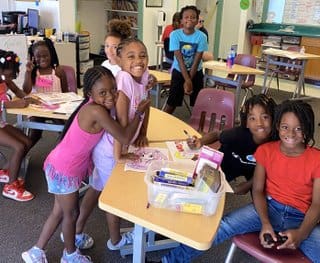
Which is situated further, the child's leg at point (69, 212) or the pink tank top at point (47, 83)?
the pink tank top at point (47, 83)

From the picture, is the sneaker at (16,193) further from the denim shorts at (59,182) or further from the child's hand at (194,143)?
the child's hand at (194,143)

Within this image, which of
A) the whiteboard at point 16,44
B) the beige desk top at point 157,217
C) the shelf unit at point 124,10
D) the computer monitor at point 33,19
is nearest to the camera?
the beige desk top at point 157,217

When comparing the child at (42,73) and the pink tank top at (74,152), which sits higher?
the child at (42,73)

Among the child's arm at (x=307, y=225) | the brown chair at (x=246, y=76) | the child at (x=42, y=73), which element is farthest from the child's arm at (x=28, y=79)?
the brown chair at (x=246, y=76)

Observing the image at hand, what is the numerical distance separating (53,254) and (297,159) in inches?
55.1

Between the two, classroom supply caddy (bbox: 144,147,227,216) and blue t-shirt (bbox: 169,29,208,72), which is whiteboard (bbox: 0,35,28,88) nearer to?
blue t-shirt (bbox: 169,29,208,72)

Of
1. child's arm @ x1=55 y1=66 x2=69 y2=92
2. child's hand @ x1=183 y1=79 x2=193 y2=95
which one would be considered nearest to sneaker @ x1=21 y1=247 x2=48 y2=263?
child's arm @ x1=55 y1=66 x2=69 y2=92

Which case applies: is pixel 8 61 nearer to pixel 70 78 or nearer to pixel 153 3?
pixel 70 78

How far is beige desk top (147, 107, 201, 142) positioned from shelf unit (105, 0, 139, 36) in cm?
522

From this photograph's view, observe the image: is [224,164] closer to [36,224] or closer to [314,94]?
[36,224]

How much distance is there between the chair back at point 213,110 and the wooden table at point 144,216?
1.36 meters

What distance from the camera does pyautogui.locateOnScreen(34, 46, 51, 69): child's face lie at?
2.73 metres

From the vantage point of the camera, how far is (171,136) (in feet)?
6.39

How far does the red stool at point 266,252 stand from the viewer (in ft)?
4.48
